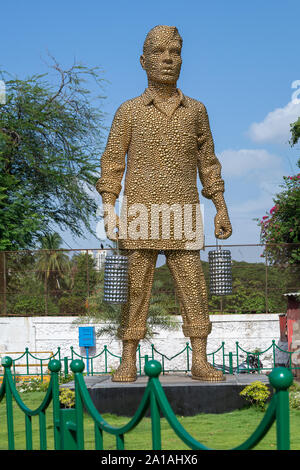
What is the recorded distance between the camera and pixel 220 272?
606cm

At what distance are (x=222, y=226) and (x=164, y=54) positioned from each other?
1.80 meters

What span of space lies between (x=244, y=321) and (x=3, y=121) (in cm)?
870

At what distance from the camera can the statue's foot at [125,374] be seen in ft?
19.7

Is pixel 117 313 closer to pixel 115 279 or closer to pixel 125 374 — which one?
pixel 125 374

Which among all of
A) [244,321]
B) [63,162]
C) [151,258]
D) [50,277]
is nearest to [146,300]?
[151,258]

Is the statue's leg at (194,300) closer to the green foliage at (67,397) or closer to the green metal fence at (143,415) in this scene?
the green foliage at (67,397)

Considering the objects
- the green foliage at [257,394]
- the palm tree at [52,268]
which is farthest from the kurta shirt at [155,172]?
the palm tree at [52,268]

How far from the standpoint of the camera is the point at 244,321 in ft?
35.8

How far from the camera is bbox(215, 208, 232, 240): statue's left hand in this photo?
20.4ft

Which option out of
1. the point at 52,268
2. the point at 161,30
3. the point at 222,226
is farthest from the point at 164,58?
the point at 52,268

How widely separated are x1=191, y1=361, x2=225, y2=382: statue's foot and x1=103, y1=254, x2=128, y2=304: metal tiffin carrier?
1.06 metres

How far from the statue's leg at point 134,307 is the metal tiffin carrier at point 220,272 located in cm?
60

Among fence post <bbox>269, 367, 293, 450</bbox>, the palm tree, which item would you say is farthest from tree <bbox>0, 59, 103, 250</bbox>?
fence post <bbox>269, 367, 293, 450</bbox>

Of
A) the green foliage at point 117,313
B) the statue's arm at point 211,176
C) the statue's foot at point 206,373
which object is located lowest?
the statue's foot at point 206,373
